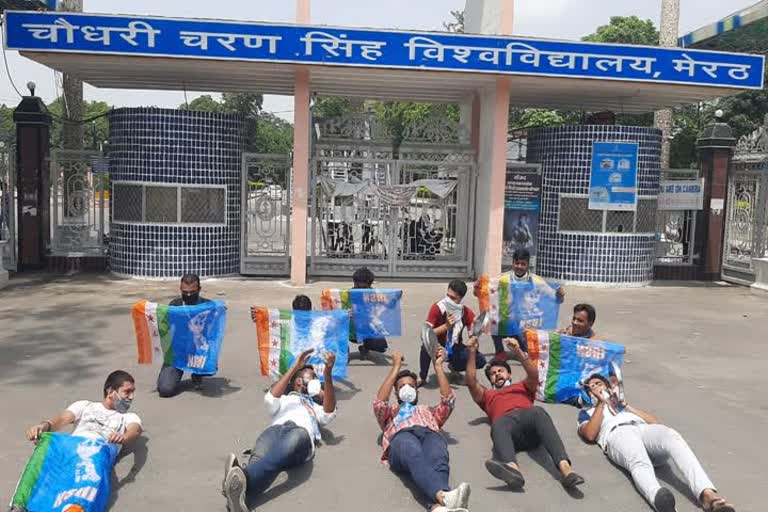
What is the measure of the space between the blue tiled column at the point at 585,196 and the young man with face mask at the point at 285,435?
9.17m

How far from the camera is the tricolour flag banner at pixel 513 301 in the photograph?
7.49m

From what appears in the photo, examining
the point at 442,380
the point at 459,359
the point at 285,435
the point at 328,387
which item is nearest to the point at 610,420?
the point at 442,380

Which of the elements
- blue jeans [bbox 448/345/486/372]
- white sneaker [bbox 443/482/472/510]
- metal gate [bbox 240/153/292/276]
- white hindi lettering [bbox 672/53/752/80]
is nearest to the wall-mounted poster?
white hindi lettering [bbox 672/53/752/80]

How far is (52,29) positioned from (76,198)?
358 cm

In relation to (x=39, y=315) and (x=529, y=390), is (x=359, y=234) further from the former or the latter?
(x=529, y=390)

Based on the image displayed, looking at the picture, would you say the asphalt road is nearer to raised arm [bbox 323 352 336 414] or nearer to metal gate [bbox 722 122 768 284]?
raised arm [bbox 323 352 336 414]

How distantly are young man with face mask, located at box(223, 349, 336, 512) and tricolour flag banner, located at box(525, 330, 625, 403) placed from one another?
6.30ft

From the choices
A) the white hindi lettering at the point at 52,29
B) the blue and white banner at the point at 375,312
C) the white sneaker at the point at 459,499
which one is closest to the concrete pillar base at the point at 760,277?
the blue and white banner at the point at 375,312

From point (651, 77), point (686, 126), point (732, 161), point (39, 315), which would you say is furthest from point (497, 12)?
point (686, 126)

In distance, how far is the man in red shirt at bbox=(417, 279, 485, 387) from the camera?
6.54 metres

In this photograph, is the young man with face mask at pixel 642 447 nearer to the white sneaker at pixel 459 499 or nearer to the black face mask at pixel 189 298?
the white sneaker at pixel 459 499

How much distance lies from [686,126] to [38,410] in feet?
92.5

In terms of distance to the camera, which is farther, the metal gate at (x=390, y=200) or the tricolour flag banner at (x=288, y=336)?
the metal gate at (x=390, y=200)

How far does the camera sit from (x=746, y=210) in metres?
14.5
